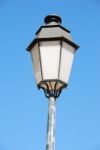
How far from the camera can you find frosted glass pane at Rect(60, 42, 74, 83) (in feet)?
20.3

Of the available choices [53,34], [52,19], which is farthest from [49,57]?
[52,19]

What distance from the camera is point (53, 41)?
6.23 metres

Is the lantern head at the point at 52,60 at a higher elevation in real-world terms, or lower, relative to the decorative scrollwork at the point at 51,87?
higher

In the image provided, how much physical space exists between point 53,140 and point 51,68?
→ 87 cm

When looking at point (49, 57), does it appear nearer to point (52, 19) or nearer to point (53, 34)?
point (53, 34)

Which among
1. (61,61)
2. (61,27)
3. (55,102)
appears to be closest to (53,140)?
(55,102)

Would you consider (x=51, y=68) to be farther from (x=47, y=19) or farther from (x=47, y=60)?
(x=47, y=19)

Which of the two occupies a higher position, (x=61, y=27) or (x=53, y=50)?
(x=61, y=27)

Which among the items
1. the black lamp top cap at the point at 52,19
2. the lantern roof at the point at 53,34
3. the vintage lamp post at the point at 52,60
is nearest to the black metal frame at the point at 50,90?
the vintage lamp post at the point at 52,60

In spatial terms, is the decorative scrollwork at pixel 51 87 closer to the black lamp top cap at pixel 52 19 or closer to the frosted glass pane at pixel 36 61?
the frosted glass pane at pixel 36 61

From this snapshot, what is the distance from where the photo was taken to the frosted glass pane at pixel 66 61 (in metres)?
6.18

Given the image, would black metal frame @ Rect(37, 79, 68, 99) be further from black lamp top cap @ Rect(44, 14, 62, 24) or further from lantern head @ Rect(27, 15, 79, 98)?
black lamp top cap @ Rect(44, 14, 62, 24)

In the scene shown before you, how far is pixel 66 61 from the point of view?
6234 millimetres

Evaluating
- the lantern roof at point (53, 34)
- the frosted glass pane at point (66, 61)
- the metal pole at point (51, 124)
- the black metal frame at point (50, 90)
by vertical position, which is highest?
the lantern roof at point (53, 34)
